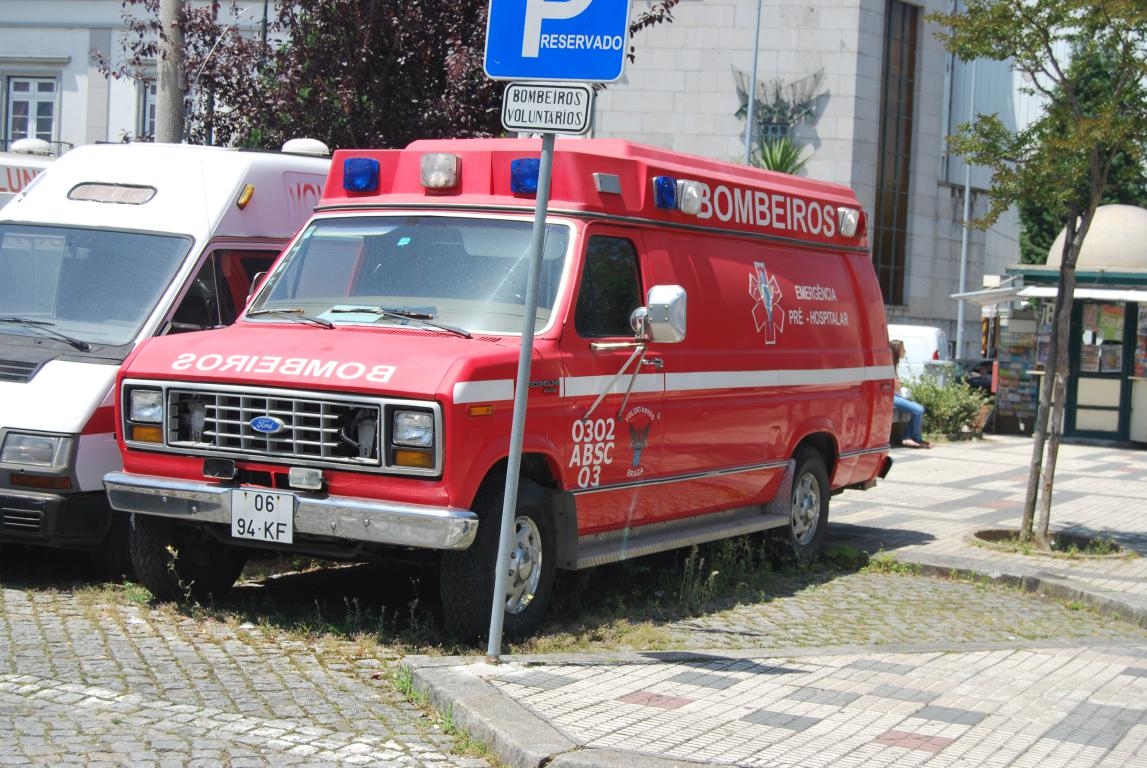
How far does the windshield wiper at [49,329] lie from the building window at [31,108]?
27.4 metres

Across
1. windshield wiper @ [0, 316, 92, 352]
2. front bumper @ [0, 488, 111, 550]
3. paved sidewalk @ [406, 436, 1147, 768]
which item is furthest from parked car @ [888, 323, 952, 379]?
front bumper @ [0, 488, 111, 550]

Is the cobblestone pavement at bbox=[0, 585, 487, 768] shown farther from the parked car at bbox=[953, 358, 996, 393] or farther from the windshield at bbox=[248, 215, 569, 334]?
the parked car at bbox=[953, 358, 996, 393]

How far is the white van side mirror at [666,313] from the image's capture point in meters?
8.09

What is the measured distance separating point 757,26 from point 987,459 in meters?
24.0

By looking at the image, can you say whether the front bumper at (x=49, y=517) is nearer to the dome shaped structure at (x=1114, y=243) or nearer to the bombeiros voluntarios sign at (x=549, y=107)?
the bombeiros voluntarios sign at (x=549, y=107)

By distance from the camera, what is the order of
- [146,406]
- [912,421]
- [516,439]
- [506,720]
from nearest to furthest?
[506,720] → [516,439] → [146,406] → [912,421]

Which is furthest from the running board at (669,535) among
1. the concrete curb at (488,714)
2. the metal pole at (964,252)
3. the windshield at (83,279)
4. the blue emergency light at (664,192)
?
the metal pole at (964,252)

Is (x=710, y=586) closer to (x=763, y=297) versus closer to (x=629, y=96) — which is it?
(x=763, y=297)

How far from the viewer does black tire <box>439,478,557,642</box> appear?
7.45 metres

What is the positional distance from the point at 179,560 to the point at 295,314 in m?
1.49

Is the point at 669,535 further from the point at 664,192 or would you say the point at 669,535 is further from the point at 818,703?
the point at 818,703

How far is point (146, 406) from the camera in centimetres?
794

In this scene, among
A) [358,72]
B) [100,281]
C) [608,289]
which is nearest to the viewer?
[608,289]


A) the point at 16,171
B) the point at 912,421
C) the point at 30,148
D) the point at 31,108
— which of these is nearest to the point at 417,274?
the point at 16,171
